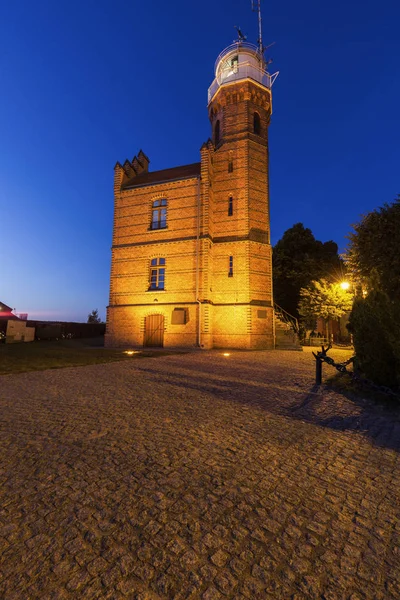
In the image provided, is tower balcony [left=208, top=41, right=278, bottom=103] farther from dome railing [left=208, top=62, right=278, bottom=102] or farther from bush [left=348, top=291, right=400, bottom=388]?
bush [left=348, top=291, right=400, bottom=388]

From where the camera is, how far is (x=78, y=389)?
20.8ft

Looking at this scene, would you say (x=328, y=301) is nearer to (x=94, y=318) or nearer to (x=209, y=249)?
(x=209, y=249)

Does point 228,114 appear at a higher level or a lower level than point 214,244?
higher

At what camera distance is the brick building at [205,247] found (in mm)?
19781

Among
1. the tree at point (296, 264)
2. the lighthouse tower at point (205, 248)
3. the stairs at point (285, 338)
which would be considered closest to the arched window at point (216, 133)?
→ the lighthouse tower at point (205, 248)

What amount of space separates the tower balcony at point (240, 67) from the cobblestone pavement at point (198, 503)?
27956 millimetres

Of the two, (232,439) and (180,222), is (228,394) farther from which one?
(180,222)

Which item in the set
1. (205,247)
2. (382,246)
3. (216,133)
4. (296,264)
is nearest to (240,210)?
(205,247)

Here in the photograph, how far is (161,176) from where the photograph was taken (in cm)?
2420

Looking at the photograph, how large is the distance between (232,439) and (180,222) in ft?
62.4

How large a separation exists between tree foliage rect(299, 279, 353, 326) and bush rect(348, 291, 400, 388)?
61.1ft

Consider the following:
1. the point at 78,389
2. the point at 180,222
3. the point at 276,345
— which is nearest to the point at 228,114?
the point at 180,222

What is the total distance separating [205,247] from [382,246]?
10.8m

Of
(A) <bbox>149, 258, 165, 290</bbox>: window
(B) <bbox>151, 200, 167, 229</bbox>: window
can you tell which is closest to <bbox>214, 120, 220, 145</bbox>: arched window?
(B) <bbox>151, 200, 167, 229</bbox>: window
